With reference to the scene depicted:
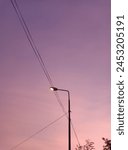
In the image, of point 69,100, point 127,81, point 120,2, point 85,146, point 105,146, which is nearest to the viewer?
point 127,81

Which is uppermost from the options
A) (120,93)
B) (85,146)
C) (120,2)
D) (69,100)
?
(85,146)

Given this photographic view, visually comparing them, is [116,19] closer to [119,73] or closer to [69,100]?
[119,73]

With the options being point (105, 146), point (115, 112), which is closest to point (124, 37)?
point (115, 112)

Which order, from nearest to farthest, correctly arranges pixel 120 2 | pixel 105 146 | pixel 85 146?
pixel 120 2 → pixel 85 146 → pixel 105 146

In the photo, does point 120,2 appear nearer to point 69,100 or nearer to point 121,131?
point 121,131

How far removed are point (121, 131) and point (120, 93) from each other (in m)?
1.15

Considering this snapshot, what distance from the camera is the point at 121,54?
12.7 metres

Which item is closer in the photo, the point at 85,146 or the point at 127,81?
the point at 127,81

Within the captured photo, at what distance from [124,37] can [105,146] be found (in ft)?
104

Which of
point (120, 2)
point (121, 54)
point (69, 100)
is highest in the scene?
point (69, 100)

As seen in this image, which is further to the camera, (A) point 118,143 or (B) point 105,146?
(B) point 105,146

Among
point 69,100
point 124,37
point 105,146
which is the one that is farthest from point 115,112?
A: point 105,146

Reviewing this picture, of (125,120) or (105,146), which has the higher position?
Answer: (105,146)

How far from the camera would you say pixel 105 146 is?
1709 inches
